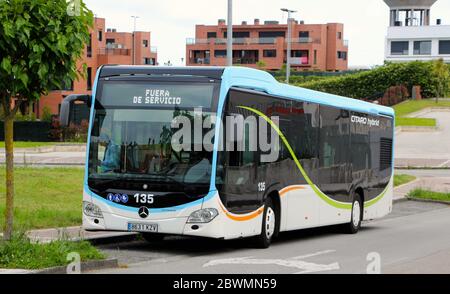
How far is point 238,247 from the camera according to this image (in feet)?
58.4

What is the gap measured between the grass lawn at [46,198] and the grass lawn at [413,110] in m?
37.9

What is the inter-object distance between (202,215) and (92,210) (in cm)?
185

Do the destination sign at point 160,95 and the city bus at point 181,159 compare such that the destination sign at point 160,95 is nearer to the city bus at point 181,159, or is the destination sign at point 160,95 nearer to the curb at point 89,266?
the city bus at point 181,159

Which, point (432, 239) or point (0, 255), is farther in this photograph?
point (432, 239)

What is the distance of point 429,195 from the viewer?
3325 centimetres

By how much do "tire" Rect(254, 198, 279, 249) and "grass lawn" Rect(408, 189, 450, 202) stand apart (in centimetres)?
1595

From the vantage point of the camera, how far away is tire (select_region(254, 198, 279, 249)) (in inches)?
689

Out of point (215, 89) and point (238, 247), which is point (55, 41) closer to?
point (215, 89)

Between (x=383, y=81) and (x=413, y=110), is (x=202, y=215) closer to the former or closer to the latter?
(x=413, y=110)

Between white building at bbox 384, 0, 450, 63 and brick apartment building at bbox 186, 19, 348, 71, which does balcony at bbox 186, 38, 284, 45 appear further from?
white building at bbox 384, 0, 450, 63

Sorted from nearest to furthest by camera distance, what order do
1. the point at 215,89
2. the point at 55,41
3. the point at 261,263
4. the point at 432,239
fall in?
1. the point at 55,41
2. the point at 261,263
3. the point at 215,89
4. the point at 432,239

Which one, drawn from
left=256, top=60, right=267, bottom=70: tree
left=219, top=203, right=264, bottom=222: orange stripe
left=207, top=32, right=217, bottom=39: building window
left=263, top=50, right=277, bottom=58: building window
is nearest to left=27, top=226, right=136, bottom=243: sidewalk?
left=219, top=203, right=264, bottom=222: orange stripe
